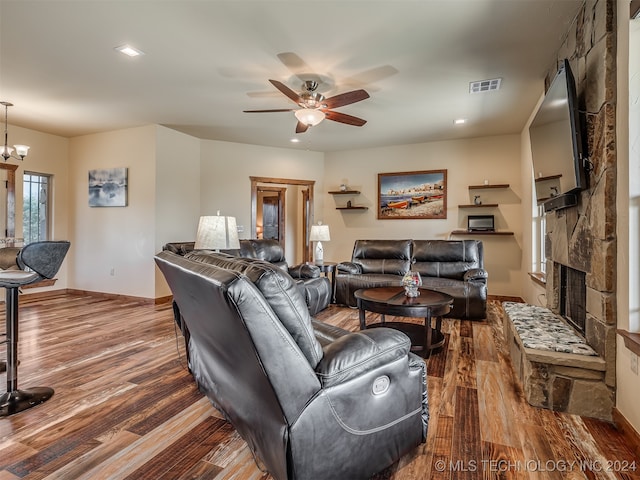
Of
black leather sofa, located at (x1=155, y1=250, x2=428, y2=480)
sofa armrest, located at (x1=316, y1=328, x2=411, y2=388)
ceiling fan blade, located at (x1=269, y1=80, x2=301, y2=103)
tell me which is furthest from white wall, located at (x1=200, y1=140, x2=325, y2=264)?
sofa armrest, located at (x1=316, y1=328, x2=411, y2=388)

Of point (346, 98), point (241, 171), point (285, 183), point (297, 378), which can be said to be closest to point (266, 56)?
point (346, 98)

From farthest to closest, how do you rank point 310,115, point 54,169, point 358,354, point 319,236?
point 54,169 → point 319,236 → point 310,115 → point 358,354

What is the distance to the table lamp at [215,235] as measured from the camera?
3042mm

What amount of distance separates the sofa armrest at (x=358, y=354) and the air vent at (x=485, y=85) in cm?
319

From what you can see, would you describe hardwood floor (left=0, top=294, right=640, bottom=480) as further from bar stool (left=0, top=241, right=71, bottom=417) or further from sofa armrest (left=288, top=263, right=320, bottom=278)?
sofa armrest (left=288, top=263, right=320, bottom=278)

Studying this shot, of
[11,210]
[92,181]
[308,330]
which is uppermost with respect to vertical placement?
[92,181]

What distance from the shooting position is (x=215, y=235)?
10.1ft

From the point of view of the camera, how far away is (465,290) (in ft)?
14.1

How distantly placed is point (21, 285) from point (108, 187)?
4.00m

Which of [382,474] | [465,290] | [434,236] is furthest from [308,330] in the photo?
[434,236]

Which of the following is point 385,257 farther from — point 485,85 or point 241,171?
point 241,171

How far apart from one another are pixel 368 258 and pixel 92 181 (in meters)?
4.81

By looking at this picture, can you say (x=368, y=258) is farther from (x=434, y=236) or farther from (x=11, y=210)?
(x=11, y=210)

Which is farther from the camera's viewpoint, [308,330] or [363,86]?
[363,86]
